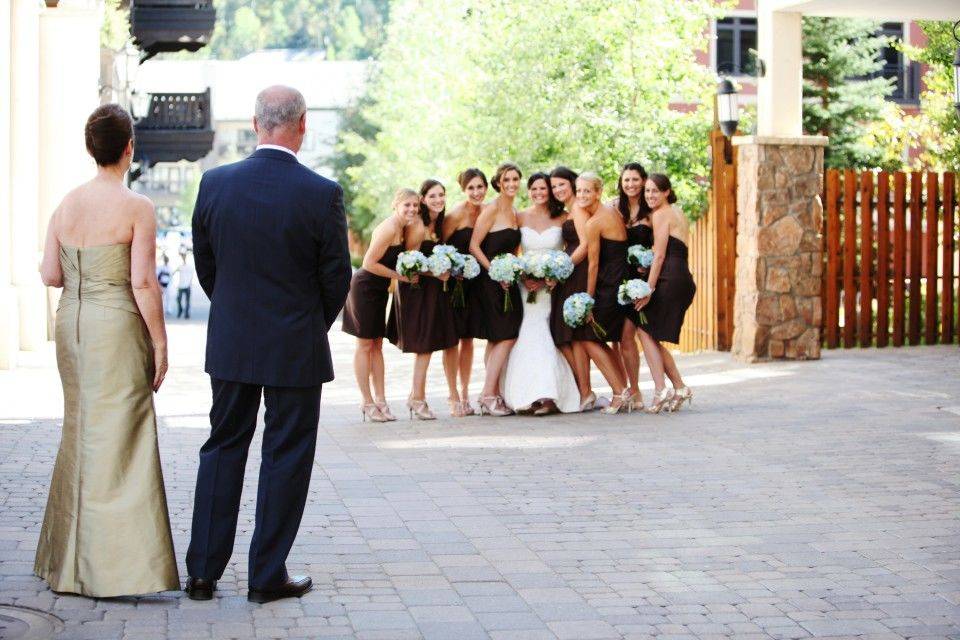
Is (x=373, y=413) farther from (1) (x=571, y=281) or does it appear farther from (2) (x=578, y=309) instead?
(1) (x=571, y=281)

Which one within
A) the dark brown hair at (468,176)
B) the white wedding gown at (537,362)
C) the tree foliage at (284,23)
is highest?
the tree foliage at (284,23)

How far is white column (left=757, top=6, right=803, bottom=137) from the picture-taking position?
17297mm

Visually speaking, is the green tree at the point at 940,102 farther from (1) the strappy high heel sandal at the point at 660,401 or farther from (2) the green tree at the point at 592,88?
(1) the strappy high heel sandal at the point at 660,401

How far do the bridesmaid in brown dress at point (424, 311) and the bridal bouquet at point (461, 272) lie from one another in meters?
0.09

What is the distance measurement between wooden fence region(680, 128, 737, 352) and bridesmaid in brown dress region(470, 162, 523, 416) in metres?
5.86

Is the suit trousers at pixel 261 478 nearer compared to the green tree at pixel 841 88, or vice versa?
the suit trousers at pixel 261 478

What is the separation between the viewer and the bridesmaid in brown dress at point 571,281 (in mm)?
12609

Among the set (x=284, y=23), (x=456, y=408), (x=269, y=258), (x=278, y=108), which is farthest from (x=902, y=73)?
(x=284, y=23)

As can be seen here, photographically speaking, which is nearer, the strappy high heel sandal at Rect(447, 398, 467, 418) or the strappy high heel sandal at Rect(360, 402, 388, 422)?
the strappy high heel sandal at Rect(360, 402, 388, 422)

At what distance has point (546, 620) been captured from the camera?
5.79 meters

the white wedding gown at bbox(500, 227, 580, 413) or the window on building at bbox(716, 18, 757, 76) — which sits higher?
the window on building at bbox(716, 18, 757, 76)

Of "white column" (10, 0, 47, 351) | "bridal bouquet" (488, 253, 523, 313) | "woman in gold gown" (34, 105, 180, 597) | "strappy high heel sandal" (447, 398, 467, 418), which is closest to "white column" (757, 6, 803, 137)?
"bridal bouquet" (488, 253, 523, 313)

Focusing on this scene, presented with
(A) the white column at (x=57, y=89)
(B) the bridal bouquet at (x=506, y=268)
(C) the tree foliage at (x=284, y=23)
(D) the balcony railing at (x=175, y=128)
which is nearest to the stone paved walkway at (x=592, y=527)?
(B) the bridal bouquet at (x=506, y=268)

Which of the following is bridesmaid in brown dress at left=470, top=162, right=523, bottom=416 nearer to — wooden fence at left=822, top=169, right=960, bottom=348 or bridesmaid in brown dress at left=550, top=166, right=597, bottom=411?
bridesmaid in brown dress at left=550, top=166, right=597, bottom=411
